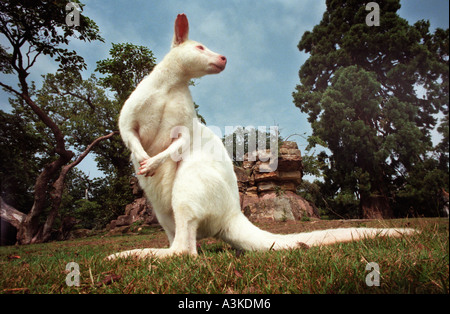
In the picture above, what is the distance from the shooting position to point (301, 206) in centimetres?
1098

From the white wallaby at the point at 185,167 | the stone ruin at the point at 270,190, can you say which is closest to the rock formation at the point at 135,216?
the stone ruin at the point at 270,190

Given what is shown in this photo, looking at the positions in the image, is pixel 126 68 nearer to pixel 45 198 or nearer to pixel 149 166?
pixel 149 166

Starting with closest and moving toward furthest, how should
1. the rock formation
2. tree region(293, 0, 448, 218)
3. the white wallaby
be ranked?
tree region(293, 0, 448, 218)
the white wallaby
the rock formation

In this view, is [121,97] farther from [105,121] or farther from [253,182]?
[253,182]

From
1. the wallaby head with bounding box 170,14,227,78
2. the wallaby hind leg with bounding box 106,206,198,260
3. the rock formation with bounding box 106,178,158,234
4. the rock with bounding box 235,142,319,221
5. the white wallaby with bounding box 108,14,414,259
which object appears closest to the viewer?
the wallaby hind leg with bounding box 106,206,198,260

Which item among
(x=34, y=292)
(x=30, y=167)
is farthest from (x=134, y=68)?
(x=34, y=292)

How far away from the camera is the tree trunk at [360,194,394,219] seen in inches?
316

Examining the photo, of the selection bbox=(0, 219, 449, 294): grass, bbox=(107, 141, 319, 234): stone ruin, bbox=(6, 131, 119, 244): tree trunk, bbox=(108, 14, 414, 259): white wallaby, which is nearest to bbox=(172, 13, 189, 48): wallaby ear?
bbox=(108, 14, 414, 259): white wallaby

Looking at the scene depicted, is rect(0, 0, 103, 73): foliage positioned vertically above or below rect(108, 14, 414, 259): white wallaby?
above

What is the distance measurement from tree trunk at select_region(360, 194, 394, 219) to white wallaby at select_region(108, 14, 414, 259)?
21.0ft

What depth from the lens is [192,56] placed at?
2809 mm

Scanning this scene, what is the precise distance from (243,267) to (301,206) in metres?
9.97

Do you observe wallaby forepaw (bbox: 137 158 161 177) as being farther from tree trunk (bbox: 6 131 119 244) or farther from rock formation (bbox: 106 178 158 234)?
rock formation (bbox: 106 178 158 234)

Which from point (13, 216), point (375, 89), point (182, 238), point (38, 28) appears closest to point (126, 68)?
point (38, 28)
